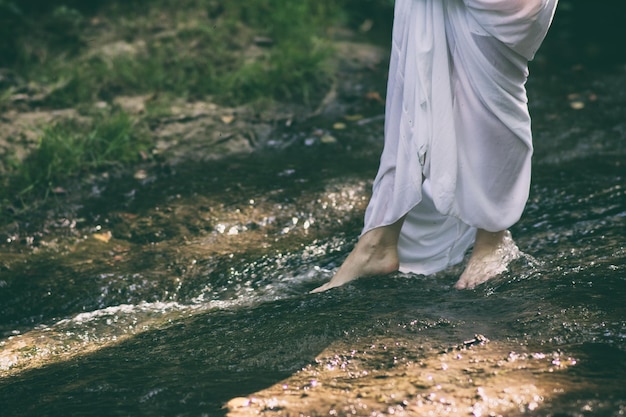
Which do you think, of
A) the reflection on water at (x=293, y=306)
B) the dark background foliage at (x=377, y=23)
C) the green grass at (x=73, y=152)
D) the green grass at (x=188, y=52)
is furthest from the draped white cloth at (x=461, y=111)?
the dark background foliage at (x=377, y=23)

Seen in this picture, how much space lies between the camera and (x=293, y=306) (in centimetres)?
321

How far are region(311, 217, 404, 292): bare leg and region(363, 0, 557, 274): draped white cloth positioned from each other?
9cm

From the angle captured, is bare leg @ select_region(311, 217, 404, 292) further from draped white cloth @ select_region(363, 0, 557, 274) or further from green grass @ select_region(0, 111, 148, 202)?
green grass @ select_region(0, 111, 148, 202)


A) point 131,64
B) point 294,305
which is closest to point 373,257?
point 294,305

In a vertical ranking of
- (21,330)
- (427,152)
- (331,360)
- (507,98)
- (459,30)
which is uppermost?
(459,30)

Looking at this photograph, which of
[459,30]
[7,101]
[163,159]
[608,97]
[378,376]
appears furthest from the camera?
[608,97]

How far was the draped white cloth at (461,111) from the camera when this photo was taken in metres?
3.13

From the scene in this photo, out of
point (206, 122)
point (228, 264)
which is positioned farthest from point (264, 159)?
point (228, 264)

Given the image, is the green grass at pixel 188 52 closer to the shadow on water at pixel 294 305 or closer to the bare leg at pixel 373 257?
the shadow on water at pixel 294 305

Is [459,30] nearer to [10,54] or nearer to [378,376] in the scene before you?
[378,376]

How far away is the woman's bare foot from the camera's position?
130 inches

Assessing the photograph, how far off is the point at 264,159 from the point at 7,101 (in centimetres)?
180

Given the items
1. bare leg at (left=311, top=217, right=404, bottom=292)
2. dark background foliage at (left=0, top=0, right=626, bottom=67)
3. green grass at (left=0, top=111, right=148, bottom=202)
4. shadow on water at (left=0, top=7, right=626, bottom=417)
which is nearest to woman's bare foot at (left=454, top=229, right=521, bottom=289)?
shadow on water at (left=0, top=7, right=626, bottom=417)

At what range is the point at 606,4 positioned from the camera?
7.32 metres
